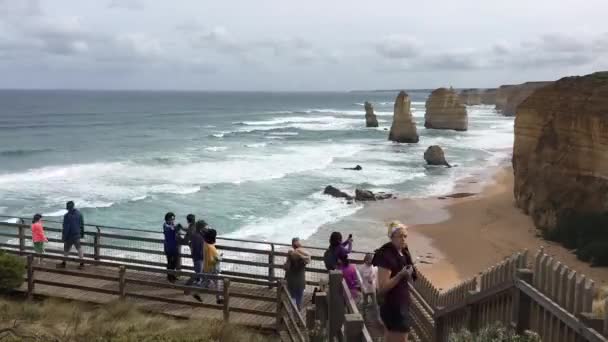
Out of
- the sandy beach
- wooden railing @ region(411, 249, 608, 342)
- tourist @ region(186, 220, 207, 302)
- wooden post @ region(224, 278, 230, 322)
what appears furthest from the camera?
the sandy beach

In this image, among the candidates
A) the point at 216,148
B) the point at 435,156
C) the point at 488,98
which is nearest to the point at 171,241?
the point at 435,156

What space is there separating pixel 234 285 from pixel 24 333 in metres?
3.83

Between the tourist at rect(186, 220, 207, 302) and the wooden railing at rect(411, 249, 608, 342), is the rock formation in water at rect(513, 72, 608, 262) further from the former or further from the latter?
the tourist at rect(186, 220, 207, 302)

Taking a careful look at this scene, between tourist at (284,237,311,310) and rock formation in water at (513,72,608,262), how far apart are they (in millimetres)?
15307

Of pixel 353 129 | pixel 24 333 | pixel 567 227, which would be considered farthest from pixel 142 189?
pixel 353 129

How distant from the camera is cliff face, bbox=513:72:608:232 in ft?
74.3

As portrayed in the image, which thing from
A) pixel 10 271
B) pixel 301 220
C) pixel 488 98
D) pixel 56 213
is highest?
pixel 488 98

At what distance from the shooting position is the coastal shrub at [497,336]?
484 centimetres

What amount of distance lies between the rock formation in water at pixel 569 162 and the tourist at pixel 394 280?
17.1 m

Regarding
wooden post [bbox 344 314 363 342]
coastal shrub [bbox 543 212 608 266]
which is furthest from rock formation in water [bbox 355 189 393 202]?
wooden post [bbox 344 314 363 342]

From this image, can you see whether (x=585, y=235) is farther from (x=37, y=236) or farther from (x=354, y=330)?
(x=354, y=330)

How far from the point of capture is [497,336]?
5.08 meters

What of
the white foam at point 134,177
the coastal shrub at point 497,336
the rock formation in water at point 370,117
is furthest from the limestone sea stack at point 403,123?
the coastal shrub at point 497,336

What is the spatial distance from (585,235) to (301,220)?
495 inches
